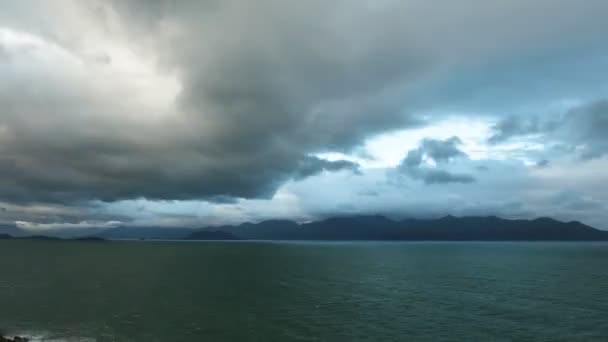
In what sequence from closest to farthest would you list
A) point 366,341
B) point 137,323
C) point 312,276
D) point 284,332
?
point 366,341 → point 284,332 → point 137,323 → point 312,276

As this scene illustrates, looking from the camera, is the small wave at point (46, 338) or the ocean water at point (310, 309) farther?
the ocean water at point (310, 309)

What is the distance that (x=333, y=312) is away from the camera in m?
79.8

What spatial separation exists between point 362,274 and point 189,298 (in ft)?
249

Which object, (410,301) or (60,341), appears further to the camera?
(410,301)

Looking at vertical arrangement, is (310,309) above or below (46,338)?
above

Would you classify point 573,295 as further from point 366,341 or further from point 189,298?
point 189,298

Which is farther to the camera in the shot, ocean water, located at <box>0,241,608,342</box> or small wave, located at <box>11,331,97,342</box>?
ocean water, located at <box>0,241,608,342</box>

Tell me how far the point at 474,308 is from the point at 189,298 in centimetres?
6880

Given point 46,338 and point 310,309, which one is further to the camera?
point 310,309

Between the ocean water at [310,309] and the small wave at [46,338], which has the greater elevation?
the ocean water at [310,309]

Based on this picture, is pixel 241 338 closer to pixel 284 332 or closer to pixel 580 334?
pixel 284 332

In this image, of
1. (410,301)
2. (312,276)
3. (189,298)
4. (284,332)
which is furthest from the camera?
(312,276)

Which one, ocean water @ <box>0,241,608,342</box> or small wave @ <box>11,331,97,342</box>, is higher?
ocean water @ <box>0,241,608,342</box>

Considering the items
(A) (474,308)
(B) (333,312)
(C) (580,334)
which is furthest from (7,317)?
(C) (580,334)
